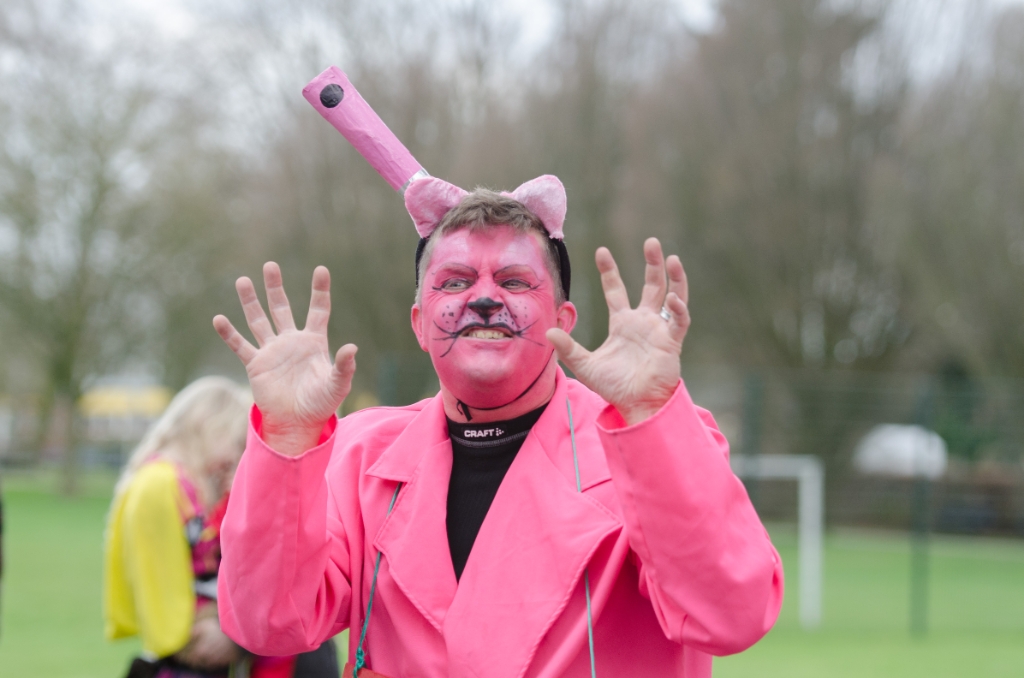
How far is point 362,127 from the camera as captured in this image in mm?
2676

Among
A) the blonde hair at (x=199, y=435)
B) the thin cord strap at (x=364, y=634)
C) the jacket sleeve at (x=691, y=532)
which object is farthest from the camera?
the blonde hair at (x=199, y=435)

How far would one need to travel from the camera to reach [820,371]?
2117 centimetres

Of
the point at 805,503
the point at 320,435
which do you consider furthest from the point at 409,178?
the point at 805,503

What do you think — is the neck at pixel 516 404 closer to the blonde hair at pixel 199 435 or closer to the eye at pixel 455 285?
the eye at pixel 455 285

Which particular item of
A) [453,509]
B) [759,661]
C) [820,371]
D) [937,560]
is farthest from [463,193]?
[820,371]

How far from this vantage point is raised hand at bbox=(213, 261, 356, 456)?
213 centimetres

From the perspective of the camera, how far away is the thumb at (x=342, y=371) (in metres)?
2.08

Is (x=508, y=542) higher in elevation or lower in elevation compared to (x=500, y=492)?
lower

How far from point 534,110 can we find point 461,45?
2.30 meters

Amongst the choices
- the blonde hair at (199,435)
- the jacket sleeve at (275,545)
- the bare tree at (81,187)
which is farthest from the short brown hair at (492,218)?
the bare tree at (81,187)

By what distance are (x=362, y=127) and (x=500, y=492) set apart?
3.38 ft

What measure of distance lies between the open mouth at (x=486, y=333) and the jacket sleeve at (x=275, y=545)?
0.38 metres

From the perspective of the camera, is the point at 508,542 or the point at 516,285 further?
the point at 516,285

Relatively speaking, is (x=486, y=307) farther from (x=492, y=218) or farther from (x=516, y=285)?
(x=492, y=218)
